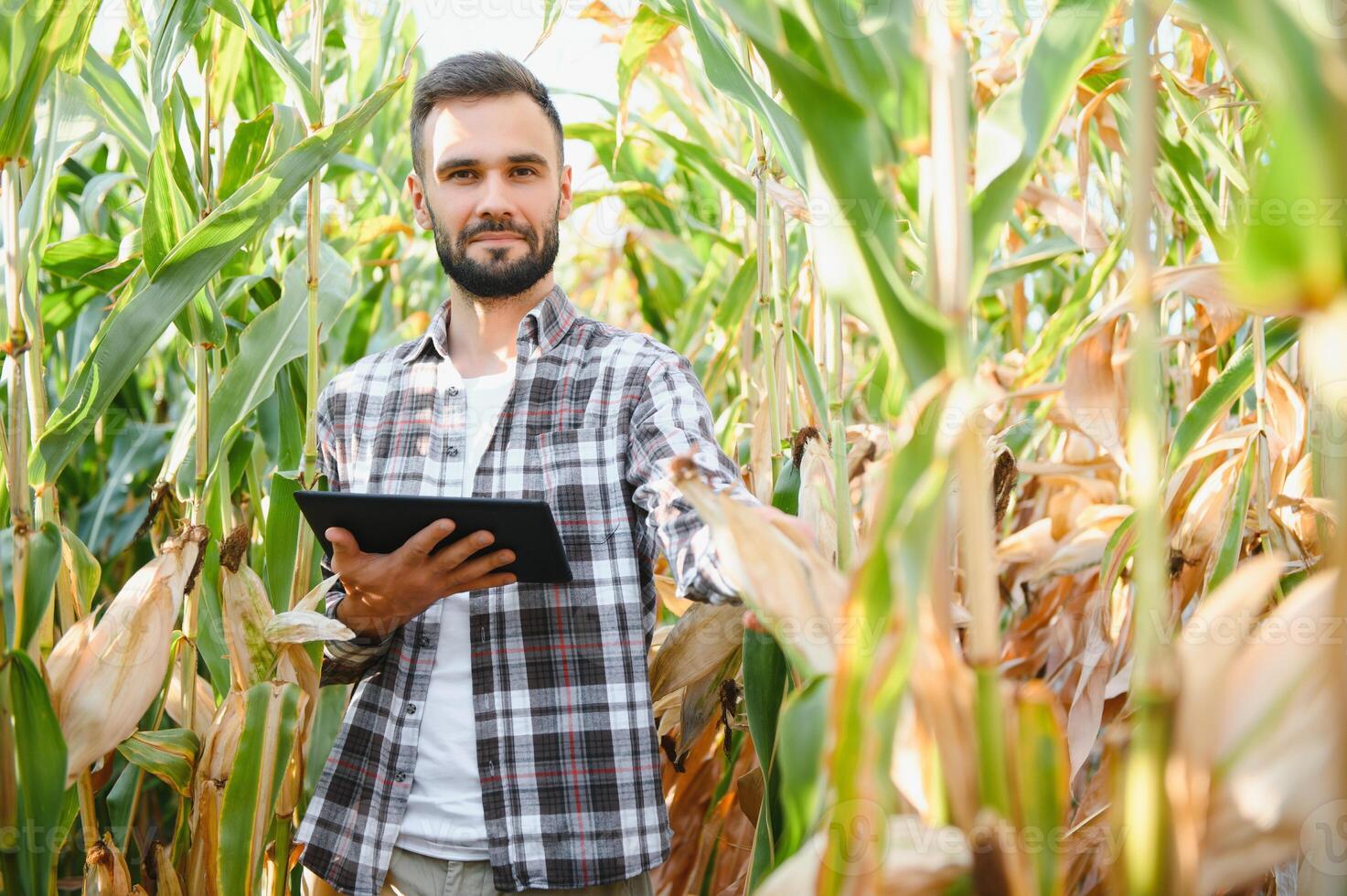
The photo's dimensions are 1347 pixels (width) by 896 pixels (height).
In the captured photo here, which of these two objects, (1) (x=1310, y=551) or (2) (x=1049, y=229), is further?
(2) (x=1049, y=229)

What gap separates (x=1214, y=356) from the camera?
1294 mm

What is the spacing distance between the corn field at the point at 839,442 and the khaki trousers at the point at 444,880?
12 centimetres

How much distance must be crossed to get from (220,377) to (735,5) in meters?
0.76

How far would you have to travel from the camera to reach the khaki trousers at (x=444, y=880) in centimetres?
95

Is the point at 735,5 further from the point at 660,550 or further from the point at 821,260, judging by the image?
the point at 660,550

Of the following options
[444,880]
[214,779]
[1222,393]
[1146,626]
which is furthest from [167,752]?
[1222,393]

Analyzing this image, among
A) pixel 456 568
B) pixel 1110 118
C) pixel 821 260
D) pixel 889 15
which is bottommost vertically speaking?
pixel 456 568

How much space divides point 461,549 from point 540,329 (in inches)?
12.1

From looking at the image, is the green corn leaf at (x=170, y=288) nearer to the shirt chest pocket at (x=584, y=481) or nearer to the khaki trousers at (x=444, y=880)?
the shirt chest pocket at (x=584, y=481)

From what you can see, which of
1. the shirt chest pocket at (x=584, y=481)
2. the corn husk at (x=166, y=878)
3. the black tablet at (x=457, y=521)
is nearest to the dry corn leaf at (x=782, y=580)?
the black tablet at (x=457, y=521)

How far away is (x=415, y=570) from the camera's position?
0.91m

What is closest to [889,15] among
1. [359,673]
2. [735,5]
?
[735,5]

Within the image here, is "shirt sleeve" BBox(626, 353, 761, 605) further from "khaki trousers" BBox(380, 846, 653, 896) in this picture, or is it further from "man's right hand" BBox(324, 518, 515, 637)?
"khaki trousers" BBox(380, 846, 653, 896)

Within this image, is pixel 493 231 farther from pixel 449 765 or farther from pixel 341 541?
pixel 449 765
